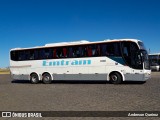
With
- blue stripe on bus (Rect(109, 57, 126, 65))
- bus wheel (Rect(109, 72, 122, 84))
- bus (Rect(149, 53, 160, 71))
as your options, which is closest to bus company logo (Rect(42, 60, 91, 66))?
bus wheel (Rect(109, 72, 122, 84))

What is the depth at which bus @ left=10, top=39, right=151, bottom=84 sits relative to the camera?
18594 mm

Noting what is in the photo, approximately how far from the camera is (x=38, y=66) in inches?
910

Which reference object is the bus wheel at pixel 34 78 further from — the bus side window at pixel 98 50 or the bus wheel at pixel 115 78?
the bus wheel at pixel 115 78

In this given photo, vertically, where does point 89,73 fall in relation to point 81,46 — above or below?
below

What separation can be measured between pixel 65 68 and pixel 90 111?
502 inches

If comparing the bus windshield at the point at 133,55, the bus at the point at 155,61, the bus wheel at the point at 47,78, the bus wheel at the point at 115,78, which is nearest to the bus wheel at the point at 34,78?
the bus wheel at the point at 47,78

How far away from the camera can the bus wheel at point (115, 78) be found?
19.2 metres

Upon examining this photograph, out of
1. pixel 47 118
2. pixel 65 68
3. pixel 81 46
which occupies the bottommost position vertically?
pixel 47 118

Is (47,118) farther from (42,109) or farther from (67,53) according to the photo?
(67,53)

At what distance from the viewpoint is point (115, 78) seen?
1942cm

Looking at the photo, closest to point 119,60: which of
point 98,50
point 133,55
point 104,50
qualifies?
point 133,55

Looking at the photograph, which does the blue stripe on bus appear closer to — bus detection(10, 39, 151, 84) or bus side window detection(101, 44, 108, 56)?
bus detection(10, 39, 151, 84)

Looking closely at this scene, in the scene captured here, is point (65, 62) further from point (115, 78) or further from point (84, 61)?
point (115, 78)

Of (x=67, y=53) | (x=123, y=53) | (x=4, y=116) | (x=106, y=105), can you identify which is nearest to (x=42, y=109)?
(x=4, y=116)
